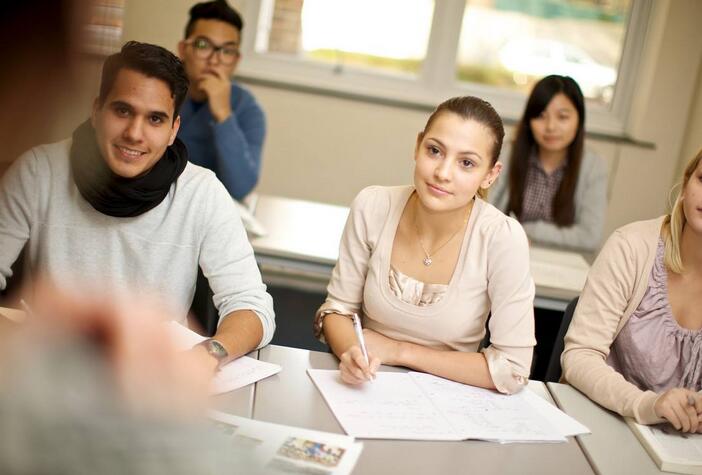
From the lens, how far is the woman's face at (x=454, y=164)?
5.91ft

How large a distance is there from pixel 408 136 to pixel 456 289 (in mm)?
2535

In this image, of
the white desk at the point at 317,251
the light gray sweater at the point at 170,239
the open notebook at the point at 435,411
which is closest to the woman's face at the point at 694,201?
the open notebook at the point at 435,411

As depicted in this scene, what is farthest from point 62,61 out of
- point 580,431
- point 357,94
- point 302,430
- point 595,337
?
point 357,94

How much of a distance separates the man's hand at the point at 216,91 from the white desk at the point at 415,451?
1.62 meters

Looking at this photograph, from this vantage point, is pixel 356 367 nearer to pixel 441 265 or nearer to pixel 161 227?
pixel 441 265

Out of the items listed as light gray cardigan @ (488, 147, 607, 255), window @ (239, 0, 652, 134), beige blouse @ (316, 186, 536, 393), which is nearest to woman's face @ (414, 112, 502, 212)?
beige blouse @ (316, 186, 536, 393)

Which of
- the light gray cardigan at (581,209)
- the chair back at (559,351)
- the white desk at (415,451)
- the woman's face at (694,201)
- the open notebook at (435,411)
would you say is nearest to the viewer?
the white desk at (415,451)

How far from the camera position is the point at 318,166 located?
14.2 ft

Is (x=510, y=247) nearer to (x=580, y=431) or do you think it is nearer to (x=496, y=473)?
(x=580, y=431)

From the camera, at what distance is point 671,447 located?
1520 mm

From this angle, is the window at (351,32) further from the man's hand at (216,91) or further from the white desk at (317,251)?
the white desk at (317,251)

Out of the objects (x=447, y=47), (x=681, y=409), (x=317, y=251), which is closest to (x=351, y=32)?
(x=447, y=47)

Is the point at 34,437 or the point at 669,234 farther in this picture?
the point at 669,234

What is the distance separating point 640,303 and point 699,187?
12.0 inches
